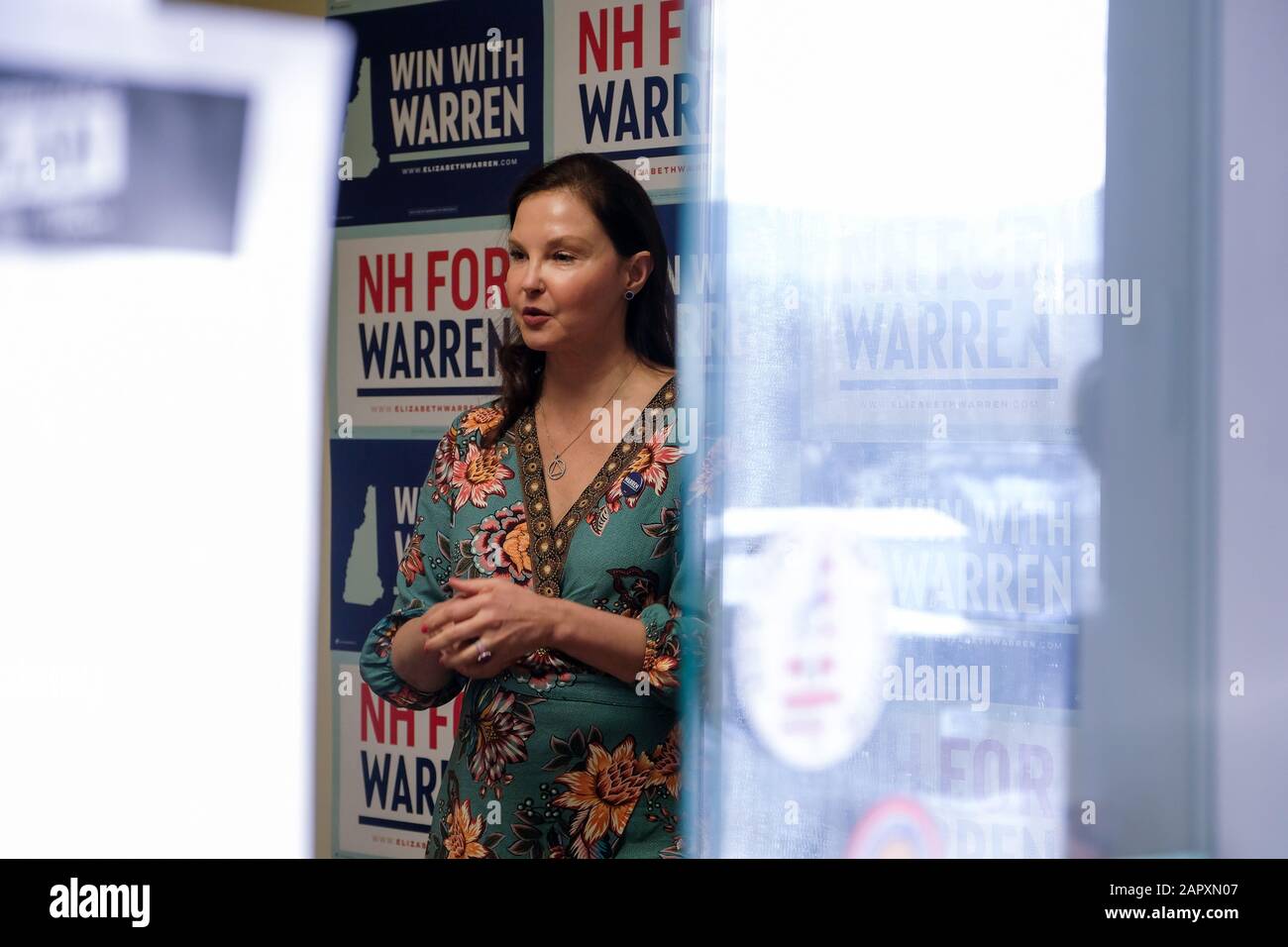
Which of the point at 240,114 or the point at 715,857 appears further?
the point at 240,114

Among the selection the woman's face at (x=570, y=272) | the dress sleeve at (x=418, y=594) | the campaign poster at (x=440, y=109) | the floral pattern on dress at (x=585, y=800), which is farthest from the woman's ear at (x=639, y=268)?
the floral pattern on dress at (x=585, y=800)

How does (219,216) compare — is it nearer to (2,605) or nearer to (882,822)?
(2,605)

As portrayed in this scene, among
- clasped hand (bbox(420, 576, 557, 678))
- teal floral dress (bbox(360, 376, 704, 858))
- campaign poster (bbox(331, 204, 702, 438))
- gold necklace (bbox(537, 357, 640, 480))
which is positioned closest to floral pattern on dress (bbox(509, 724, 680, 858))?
teal floral dress (bbox(360, 376, 704, 858))

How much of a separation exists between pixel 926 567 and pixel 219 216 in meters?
1.15

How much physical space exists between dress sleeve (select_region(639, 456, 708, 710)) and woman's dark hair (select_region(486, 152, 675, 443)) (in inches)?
8.7

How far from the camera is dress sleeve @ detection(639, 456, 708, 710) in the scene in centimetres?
144

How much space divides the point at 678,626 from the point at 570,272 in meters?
0.48

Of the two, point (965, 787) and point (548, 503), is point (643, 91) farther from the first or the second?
point (965, 787)

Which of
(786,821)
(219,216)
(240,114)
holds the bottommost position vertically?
(786,821)

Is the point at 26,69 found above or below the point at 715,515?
above

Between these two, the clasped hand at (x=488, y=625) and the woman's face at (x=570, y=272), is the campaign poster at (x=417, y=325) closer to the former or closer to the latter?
the woman's face at (x=570, y=272)

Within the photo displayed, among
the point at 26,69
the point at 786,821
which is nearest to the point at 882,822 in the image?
the point at 786,821

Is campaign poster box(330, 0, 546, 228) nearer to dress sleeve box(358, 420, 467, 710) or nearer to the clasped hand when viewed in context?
dress sleeve box(358, 420, 467, 710)
